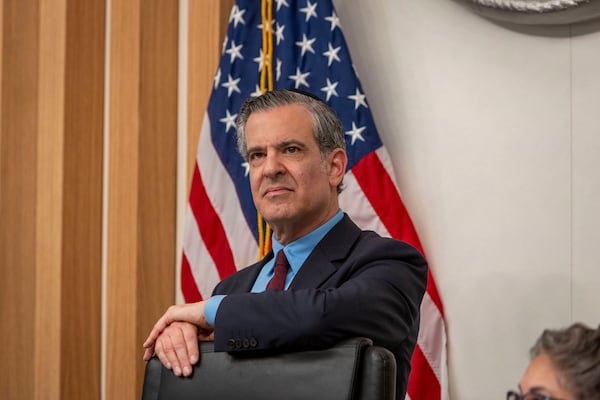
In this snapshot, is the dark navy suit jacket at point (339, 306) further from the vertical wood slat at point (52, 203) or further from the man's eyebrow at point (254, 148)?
the vertical wood slat at point (52, 203)

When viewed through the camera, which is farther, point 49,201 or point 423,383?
point 49,201

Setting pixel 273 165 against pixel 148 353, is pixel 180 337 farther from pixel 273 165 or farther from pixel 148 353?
pixel 273 165

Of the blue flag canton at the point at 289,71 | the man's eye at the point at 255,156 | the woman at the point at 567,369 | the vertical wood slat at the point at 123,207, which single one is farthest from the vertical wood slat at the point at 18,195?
the woman at the point at 567,369

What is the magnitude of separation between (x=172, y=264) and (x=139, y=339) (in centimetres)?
35

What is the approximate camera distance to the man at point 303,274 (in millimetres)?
1981

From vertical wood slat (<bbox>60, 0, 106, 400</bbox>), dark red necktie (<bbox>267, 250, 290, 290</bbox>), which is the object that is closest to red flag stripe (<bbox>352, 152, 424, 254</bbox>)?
dark red necktie (<bbox>267, 250, 290, 290</bbox>)

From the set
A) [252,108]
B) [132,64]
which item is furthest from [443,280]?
[132,64]

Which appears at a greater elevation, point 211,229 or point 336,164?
point 336,164

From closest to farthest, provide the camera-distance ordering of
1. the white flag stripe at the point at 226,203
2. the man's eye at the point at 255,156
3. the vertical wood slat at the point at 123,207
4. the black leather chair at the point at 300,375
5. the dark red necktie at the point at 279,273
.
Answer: the black leather chair at the point at 300,375 < the dark red necktie at the point at 279,273 < the man's eye at the point at 255,156 < the white flag stripe at the point at 226,203 < the vertical wood slat at the point at 123,207

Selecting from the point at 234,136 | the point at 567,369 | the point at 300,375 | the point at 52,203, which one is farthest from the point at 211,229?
the point at 567,369

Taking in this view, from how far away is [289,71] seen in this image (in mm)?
3346

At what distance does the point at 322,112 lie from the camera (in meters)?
2.47

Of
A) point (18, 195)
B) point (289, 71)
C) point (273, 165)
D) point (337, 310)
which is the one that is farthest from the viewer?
point (18, 195)

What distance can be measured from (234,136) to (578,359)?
2270mm
